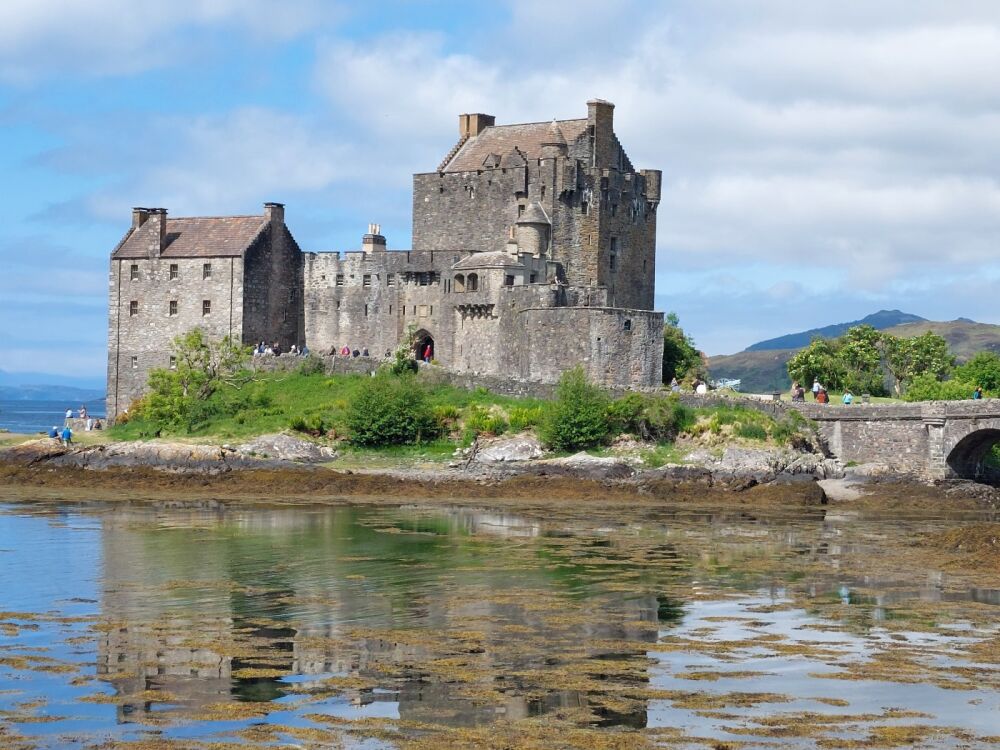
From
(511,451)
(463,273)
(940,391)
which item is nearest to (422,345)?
(463,273)

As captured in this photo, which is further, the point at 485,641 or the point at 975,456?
the point at 975,456

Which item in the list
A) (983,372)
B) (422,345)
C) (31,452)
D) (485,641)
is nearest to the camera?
(485,641)

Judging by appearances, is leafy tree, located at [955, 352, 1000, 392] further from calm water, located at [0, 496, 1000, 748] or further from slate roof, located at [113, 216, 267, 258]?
calm water, located at [0, 496, 1000, 748]

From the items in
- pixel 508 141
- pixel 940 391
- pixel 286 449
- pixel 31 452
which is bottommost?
pixel 31 452

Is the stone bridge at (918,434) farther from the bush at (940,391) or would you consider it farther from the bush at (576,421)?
the bush at (576,421)

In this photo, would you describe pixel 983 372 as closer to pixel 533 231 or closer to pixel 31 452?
pixel 533 231

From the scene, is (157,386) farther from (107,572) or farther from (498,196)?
(107,572)

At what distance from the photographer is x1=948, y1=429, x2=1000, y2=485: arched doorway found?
53.1m

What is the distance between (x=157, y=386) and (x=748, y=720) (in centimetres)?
4862

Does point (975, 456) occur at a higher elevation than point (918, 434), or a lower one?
lower

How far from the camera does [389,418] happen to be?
57406 millimetres

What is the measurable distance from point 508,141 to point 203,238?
13661mm

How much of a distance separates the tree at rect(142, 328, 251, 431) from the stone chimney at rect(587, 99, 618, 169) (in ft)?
53.0

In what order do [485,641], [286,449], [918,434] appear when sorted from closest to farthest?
1. [485,641]
2. [918,434]
3. [286,449]
